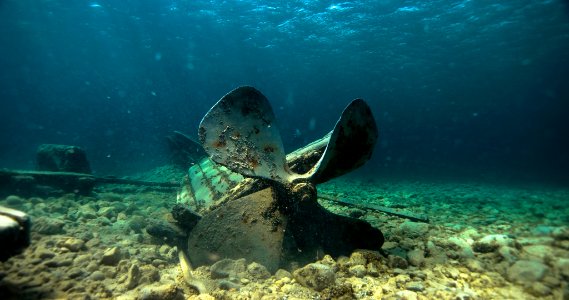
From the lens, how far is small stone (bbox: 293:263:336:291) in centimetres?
282

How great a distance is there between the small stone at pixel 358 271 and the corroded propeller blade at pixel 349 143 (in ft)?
3.91

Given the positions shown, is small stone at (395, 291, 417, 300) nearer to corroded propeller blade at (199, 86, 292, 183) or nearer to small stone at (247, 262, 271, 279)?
small stone at (247, 262, 271, 279)

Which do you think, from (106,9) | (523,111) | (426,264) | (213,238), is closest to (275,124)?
(213,238)

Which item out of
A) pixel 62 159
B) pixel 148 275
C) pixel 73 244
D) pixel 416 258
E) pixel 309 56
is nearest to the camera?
pixel 148 275

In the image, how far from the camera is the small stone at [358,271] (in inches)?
122

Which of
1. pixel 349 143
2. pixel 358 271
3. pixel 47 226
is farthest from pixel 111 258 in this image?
pixel 349 143

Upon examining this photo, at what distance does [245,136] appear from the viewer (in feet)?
12.6

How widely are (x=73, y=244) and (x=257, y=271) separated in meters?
2.45

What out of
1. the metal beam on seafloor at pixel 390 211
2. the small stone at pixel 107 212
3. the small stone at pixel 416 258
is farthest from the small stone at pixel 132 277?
the metal beam on seafloor at pixel 390 211

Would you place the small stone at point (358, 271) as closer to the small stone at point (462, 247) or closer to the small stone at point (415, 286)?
the small stone at point (415, 286)

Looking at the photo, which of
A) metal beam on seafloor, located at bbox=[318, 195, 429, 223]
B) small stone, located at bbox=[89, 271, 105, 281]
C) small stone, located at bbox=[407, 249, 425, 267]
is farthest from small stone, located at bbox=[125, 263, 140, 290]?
metal beam on seafloor, located at bbox=[318, 195, 429, 223]

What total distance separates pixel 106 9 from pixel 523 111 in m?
92.0

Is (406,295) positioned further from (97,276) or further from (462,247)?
(97,276)

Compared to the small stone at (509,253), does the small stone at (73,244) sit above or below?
above
